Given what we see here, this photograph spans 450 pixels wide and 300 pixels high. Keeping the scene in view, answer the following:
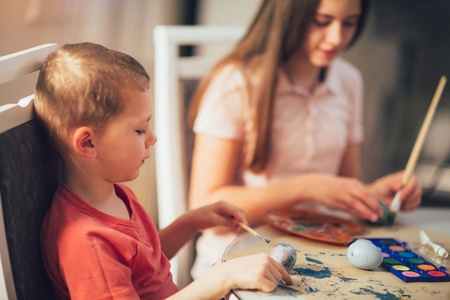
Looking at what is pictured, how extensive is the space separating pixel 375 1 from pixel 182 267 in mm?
1617

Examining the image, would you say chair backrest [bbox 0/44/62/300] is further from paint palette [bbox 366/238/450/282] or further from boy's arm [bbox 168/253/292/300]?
paint palette [bbox 366/238/450/282]

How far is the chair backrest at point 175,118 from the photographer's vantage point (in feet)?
3.85

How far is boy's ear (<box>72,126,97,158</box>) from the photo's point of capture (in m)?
0.53

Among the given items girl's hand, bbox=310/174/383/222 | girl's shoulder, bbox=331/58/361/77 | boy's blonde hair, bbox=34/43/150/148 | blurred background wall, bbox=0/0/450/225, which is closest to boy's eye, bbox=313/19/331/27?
girl's shoulder, bbox=331/58/361/77

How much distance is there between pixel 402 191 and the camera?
3.15 feet

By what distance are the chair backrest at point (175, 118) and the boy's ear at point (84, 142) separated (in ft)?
2.07

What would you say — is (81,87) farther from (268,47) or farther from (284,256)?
(268,47)

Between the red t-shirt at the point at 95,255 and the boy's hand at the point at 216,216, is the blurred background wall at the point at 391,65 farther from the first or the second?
the red t-shirt at the point at 95,255

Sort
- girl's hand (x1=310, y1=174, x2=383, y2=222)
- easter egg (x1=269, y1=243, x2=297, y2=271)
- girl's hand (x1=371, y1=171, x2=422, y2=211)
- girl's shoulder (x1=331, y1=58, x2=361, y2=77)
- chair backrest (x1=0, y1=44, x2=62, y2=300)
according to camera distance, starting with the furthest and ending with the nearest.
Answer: girl's shoulder (x1=331, y1=58, x2=361, y2=77), girl's hand (x1=371, y1=171, x2=422, y2=211), girl's hand (x1=310, y1=174, x2=383, y2=222), easter egg (x1=269, y1=243, x2=297, y2=271), chair backrest (x1=0, y1=44, x2=62, y2=300)

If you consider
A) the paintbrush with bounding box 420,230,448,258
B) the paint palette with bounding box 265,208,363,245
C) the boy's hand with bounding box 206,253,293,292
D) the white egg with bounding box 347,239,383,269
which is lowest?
the paint palette with bounding box 265,208,363,245

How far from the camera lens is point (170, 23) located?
2.13 metres

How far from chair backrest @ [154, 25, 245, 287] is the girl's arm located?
58mm

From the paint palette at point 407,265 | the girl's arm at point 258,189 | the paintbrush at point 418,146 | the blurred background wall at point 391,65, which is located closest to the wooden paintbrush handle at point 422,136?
the paintbrush at point 418,146

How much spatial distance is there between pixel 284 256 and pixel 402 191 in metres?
0.47
